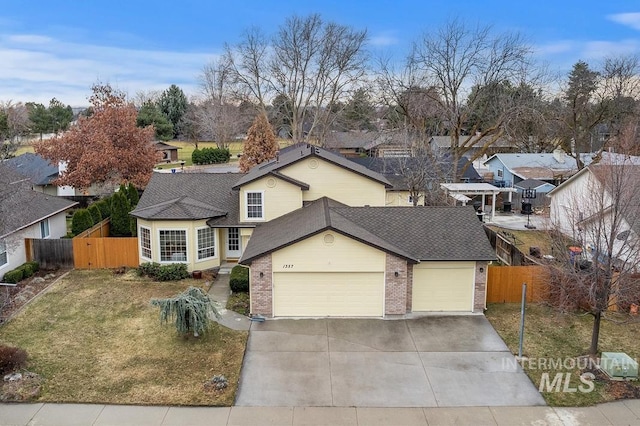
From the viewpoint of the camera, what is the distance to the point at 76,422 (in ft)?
37.6

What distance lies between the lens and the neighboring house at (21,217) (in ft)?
62.6

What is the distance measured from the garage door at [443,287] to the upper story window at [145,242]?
1217cm

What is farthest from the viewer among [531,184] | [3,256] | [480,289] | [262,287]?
[531,184]

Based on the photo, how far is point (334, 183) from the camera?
24234 millimetres

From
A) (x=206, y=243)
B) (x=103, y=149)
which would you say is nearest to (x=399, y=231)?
(x=206, y=243)

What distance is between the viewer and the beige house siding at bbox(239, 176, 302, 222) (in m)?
23.2

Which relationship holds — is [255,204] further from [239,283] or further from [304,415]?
[304,415]

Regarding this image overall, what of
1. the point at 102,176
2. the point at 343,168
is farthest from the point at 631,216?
the point at 102,176

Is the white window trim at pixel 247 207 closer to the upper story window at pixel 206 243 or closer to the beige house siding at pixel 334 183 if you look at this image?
the beige house siding at pixel 334 183

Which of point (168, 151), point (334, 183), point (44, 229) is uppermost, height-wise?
point (168, 151)

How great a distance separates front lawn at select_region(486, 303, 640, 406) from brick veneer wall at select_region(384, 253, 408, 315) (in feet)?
10.4

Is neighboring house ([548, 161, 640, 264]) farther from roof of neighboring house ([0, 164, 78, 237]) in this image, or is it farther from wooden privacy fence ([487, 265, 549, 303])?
roof of neighboring house ([0, 164, 78, 237])

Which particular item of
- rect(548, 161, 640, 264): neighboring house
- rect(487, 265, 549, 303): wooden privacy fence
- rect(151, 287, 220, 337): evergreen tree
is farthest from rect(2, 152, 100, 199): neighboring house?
rect(548, 161, 640, 264): neighboring house

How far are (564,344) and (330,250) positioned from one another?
7850mm
